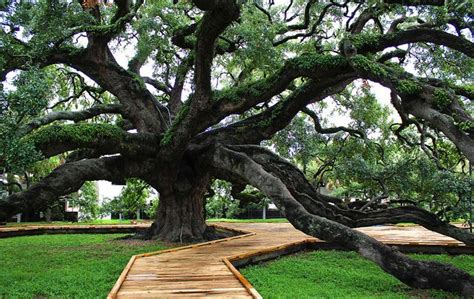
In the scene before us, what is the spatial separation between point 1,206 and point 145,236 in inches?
203

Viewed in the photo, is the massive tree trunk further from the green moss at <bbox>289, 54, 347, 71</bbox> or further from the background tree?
the green moss at <bbox>289, 54, 347, 71</bbox>

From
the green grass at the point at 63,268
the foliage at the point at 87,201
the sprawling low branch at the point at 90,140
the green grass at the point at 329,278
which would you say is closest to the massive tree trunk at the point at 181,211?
the green grass at the point at 63,268

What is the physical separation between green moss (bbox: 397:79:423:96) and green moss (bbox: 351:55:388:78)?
40 centimetres

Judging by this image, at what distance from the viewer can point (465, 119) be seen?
632 cm

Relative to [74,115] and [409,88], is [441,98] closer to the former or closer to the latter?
[409,88]

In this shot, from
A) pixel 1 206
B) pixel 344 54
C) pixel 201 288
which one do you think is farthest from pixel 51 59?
pixel 201 288

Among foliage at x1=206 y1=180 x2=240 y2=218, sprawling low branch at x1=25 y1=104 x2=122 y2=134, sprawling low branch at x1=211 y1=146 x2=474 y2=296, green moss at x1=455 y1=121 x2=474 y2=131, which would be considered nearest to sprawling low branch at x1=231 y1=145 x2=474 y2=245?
sprawling low branch at x1=211 y1=146 x2=474 y2=296

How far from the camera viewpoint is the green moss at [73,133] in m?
8.47

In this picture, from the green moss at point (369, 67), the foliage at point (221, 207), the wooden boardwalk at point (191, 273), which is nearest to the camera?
the wooden boardwalk at point (191, 273)

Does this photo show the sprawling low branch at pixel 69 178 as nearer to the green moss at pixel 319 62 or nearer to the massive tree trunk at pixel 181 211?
the massive tree trunk at pixel 181 211

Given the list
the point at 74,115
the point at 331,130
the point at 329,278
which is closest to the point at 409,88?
the point at 329,278

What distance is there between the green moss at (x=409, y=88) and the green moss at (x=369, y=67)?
1.31 feet

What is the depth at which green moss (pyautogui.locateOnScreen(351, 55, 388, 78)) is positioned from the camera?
749cm

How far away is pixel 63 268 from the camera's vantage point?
7.88 m
